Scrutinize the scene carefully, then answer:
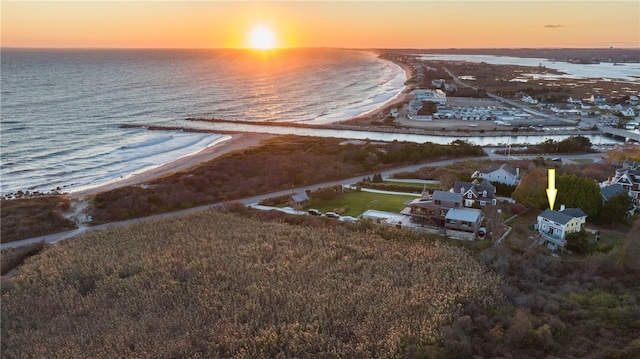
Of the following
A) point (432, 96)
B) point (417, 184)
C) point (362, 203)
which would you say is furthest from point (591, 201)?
point (432, 96)

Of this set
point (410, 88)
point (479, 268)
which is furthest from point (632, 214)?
point (410, 88)

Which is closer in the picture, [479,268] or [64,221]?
[479,268]

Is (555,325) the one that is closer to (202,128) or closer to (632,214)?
(632,214)

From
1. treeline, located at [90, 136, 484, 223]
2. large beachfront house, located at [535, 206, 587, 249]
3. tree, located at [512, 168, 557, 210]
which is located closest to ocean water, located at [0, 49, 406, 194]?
treeline, located at [90, 136, 484, 223]

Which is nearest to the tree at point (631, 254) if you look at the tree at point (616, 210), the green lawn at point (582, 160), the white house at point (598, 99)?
the tree at point (616, 210)

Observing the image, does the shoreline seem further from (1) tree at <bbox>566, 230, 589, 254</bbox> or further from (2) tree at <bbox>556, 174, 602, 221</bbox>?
(1) tree at <bbox>566, 230, 589, 254</bbox>
